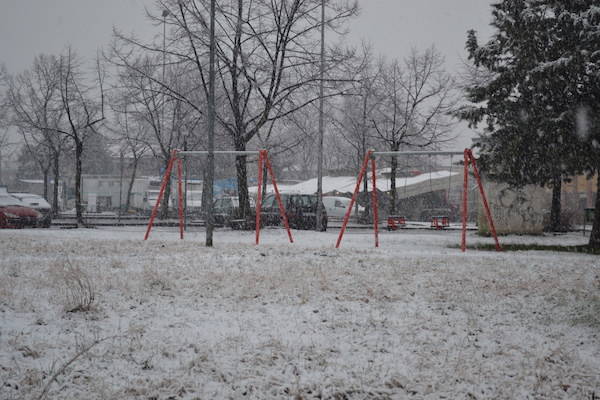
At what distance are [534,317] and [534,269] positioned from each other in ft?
13.3

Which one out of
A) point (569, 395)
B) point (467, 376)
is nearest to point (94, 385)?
point (467, 376)

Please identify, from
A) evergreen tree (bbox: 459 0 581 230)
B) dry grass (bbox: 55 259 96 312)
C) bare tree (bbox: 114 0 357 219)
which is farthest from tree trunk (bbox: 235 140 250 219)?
dry grass (bbox: 55 259 96 312)

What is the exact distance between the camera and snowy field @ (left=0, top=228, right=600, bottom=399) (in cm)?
431

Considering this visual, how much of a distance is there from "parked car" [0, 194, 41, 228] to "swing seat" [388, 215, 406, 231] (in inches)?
559

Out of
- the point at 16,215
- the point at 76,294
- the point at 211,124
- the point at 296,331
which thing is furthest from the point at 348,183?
the point at 296,331

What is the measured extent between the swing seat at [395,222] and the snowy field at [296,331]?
1437cm

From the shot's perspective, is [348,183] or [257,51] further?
[348,183]

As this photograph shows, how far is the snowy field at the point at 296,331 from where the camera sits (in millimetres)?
4312

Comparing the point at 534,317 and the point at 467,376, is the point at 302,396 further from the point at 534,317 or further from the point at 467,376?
the point at 534,317

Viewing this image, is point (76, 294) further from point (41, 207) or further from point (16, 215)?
point (41, 207)

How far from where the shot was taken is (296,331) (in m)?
5.70

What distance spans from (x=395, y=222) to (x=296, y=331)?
1981 cm

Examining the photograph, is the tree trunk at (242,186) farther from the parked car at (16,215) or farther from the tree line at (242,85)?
the parked car at (16,215)

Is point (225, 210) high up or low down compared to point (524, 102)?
down
